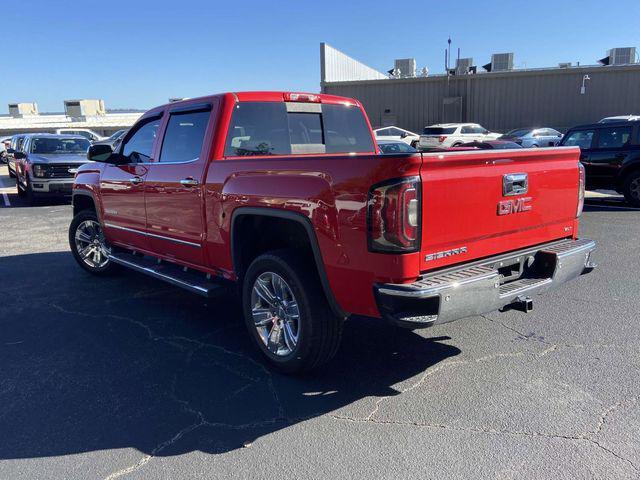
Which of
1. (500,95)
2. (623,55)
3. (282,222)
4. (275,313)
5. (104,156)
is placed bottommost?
(275,313)

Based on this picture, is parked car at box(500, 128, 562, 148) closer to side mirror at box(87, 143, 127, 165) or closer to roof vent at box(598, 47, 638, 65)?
roof vent at box(598, 47, 638, 65)

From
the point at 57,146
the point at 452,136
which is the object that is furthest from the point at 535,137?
the point at 57,146

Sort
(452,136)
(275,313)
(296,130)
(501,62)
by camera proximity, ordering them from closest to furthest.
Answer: (275,313) < (296,130) < (452,136) < (501,62)

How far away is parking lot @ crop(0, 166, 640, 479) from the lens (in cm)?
272

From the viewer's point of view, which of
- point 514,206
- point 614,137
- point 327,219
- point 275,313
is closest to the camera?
point 327,219

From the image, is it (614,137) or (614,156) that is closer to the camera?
(614,156)

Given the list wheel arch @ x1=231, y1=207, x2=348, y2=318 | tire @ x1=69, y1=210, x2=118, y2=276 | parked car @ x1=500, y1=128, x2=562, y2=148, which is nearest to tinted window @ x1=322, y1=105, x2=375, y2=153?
wheel arch @ x1=231, y1=207, x2=348, y2=318

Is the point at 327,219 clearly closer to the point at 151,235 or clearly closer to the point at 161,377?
the point at 161,377

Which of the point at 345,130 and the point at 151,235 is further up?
the point at 345,130

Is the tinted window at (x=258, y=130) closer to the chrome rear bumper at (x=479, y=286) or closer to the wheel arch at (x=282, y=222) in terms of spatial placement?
the wheel arch at (x=282, y=222)

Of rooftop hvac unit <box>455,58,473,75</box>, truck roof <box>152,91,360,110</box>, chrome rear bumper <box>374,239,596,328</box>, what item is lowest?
chrome rear bumper <box>374,239,596,328</box>

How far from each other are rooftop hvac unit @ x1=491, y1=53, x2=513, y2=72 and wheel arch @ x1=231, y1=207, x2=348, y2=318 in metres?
34.8

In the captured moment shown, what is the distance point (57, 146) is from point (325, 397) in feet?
Result: 46.9

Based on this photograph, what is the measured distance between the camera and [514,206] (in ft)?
11.3
